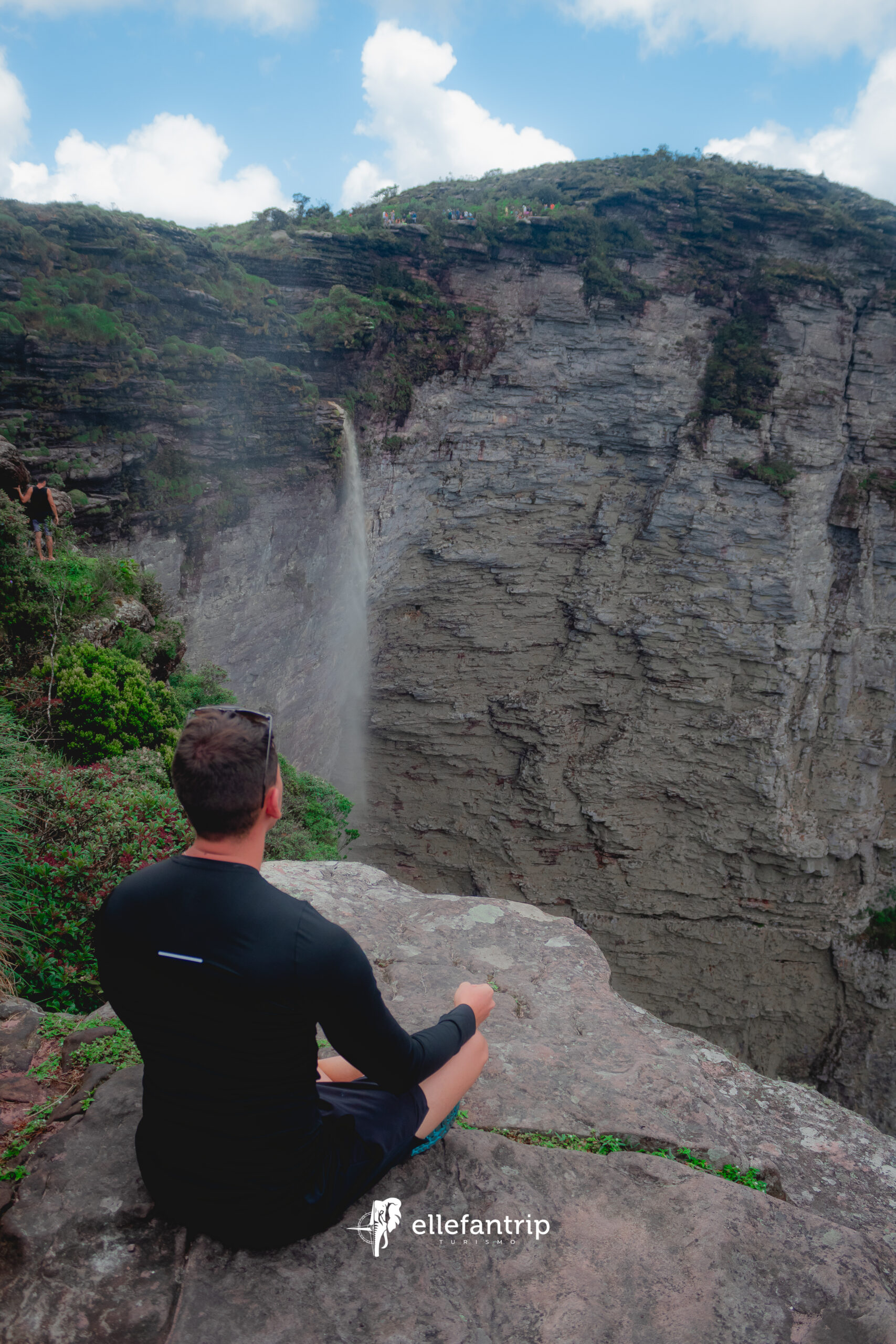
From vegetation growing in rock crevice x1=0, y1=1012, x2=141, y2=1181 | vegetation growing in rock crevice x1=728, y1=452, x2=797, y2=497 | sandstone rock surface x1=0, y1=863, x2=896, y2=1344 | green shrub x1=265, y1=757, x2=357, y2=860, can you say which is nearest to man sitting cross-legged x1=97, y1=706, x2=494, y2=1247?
sandstone rock surface x1=0, y1=863, x2=896, y2=1344

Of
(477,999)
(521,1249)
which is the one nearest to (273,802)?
(477,999)

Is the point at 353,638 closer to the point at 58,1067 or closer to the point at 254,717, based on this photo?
the point at 58,1067

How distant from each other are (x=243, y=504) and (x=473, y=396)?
6122 millimetres

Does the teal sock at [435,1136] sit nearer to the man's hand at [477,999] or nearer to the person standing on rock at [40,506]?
the man's hand at [477,999]

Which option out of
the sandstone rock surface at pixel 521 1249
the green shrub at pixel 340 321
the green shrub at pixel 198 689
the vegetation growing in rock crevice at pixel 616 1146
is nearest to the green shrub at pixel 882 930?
the green shrub at pixel 198 689

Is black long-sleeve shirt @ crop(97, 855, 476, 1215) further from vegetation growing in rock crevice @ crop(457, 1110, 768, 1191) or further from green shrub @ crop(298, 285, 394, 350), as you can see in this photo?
green shrub @ crop(298, 285, 394, 350)

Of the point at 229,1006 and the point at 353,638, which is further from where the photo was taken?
the point at 353,638

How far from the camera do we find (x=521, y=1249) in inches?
82.0

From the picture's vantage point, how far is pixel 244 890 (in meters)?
1.67

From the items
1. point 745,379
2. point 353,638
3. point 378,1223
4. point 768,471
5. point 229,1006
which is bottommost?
point 378,1223

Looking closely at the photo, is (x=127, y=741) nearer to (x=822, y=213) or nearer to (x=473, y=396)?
(x=473, y=396)

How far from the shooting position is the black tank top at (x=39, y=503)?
7.14 metres

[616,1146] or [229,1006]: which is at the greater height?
[229,1006]

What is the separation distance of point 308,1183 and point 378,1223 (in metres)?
0.34
